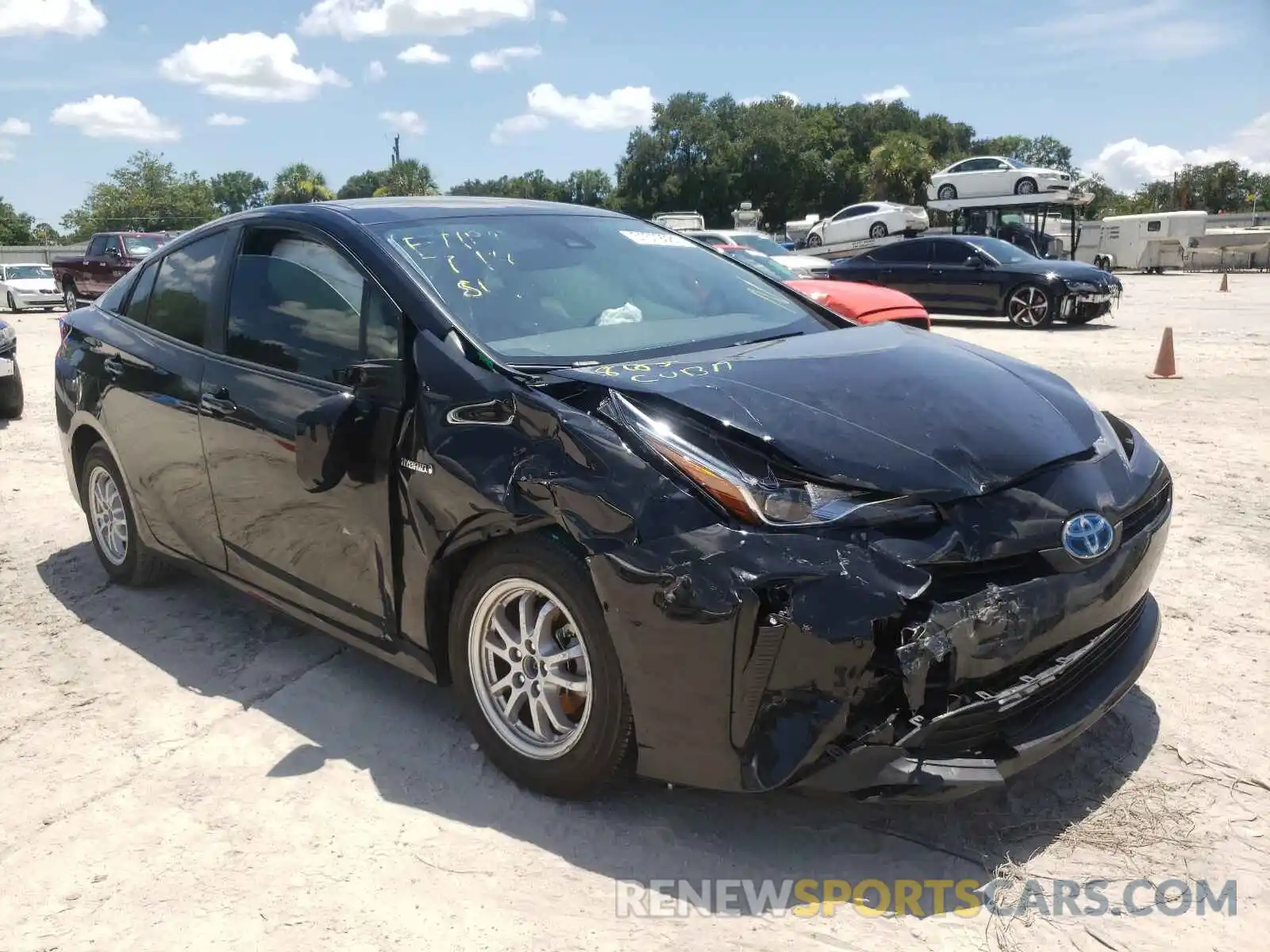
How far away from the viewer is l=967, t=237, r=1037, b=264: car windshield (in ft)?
54.1

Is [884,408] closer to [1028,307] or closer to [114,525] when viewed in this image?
[114,525]

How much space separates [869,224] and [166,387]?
1054 inches

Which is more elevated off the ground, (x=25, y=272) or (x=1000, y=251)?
(x=25, y=272)

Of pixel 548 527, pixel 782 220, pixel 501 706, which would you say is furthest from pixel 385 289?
pixel 782 220

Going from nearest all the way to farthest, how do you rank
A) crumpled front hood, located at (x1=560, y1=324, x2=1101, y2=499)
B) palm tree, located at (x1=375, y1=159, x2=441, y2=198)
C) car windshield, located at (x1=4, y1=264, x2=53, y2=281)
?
crumpled front hood, located at (x1=560, y1=324, x2=1101, y2=499) → car windshield, located at (x1=4, y1=264, x2=53, y2=281) → palm tree, located at (x1=375, y1=159, x2=441, y2=198)

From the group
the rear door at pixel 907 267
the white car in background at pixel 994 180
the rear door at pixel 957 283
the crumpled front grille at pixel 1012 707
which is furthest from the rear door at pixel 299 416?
the white car in background at pixel 994 180

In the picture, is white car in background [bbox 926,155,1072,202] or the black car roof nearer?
the black car roof

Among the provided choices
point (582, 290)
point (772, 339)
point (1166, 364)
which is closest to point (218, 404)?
point (582, 290)

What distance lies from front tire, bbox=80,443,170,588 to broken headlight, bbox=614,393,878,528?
9.83ft

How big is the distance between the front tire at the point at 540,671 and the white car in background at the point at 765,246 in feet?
50.1

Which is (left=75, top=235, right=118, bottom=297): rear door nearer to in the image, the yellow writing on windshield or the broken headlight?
the yellow writing on windshield

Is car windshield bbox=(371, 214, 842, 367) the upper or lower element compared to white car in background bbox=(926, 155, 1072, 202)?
lower

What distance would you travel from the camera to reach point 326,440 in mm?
3107

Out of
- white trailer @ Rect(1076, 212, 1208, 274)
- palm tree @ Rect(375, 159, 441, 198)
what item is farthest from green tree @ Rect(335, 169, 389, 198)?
white trailer @ Rect(1076, 212, 1208, 274)
